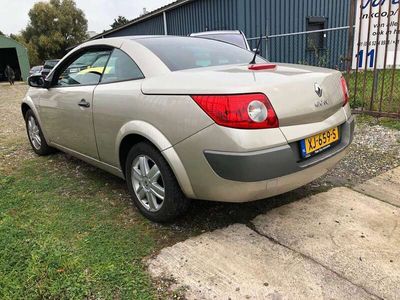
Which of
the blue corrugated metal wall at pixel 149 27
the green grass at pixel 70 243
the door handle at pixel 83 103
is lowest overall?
the green grass at pixel 70 243

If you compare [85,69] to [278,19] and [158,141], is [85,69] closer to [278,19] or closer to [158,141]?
[158,141]

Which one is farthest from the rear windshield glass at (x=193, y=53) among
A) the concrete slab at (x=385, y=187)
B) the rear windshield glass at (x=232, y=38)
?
the rear windshield glass at (x=232, y=38)

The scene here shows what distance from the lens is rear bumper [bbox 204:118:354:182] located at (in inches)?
90.5

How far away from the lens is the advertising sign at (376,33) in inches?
207

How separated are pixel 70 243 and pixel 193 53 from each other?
5.86ft

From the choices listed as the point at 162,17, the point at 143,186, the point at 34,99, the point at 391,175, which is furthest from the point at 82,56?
the point at 162,17

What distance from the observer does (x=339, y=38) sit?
1455cm

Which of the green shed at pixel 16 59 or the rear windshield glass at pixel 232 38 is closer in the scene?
the rear windshield glass at pixel 232 38

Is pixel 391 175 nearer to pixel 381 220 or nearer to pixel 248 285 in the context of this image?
pixel 381 220

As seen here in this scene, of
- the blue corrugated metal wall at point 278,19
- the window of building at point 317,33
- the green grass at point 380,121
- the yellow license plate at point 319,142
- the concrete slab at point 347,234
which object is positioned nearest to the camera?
the concrete slab at point 347,234

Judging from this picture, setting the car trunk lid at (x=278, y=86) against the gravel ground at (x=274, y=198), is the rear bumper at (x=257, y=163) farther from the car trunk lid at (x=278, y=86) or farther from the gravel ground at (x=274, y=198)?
the gravel ground at (x=274, y=198)

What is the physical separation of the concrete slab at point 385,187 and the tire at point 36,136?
3701 mm

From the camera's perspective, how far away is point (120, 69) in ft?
10.3

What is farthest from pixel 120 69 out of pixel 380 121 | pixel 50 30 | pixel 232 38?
pixel 50 30
